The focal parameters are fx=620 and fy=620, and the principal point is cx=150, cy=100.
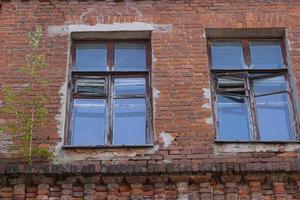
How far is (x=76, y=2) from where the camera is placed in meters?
9.50

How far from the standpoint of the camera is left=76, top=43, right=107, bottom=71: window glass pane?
29.7ft

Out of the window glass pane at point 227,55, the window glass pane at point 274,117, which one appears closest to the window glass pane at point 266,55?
the window glass pane at point 227,55

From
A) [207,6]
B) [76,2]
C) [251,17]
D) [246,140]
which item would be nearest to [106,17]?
[76,2]

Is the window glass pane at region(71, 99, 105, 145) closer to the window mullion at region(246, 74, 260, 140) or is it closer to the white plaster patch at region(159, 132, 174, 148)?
the white plaster patch at region(159, 132, 174, 148)

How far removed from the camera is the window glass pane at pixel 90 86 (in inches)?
346

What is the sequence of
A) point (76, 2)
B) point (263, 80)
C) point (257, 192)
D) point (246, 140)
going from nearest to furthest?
point (257, 192)
point (246, 140)
point (263, 80)
point (76, 2)

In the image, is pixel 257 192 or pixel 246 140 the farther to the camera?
pixel 246 140

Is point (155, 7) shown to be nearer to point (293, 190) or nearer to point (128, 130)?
point (128, 130)

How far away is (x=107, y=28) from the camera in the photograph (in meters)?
9.17

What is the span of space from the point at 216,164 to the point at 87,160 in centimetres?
164

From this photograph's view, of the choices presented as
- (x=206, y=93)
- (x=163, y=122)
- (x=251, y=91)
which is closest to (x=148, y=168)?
(x=163, y=122)

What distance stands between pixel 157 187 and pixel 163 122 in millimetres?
1073

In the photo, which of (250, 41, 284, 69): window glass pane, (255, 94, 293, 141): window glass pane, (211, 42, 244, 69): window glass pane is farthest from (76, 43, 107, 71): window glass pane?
(255, 94, 293, 141): window glass pane

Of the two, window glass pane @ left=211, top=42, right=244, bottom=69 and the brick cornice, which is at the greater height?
window glass pane @ left=211, top=42, right=244, bottom=69
